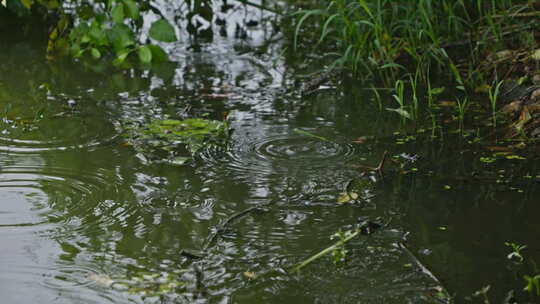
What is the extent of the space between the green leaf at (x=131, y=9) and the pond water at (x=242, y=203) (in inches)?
16.0


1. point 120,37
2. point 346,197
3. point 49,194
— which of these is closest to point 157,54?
point 120,37

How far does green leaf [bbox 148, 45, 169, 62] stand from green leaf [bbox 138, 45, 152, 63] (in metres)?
0.07

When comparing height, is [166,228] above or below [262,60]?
below

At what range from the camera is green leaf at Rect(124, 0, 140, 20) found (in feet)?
14.6

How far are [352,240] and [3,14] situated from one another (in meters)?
3.99

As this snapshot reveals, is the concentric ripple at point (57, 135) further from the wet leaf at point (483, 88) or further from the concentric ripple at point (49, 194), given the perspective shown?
the wet leaf at point (483, 88)

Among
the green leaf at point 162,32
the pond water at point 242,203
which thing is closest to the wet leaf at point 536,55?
the pond water at point 242,203

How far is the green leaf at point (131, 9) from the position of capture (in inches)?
175

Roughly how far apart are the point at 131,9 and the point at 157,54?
379 mm

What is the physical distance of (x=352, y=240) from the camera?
8.57 ft

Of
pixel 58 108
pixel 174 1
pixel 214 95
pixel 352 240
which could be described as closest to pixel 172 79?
pixel 214 95

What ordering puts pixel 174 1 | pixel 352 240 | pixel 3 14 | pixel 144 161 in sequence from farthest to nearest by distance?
pixel 174 1 < pixel 3 14 < pixel 144 161 < pixel 352 240

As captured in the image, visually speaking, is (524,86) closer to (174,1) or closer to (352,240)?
(352,240)

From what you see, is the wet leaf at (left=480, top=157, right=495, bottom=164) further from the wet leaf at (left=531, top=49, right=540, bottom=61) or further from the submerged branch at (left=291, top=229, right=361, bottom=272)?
the submerged branch at (left=291, top=229, right=361, bottom=272)
